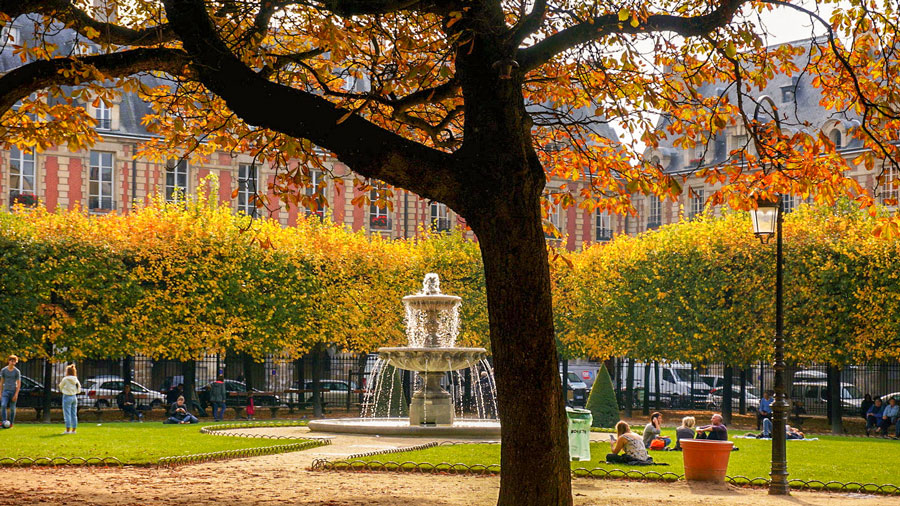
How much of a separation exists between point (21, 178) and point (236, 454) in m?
32.2

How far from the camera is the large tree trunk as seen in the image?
7.89 meters

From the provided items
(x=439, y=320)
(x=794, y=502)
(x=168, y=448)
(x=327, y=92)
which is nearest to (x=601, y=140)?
(x=327, y=92)

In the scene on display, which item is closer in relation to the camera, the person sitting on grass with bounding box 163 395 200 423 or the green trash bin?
the green trash bin

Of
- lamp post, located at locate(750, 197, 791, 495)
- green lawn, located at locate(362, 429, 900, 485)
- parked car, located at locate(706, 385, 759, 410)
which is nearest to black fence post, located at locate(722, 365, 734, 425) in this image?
parked car, located at locate(706, 385, 759, 410)

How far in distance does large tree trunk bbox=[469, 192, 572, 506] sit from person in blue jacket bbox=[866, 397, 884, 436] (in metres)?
22.5

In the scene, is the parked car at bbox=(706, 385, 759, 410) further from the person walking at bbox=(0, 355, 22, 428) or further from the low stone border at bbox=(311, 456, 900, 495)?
the person walking at bbox=(0, 355, 22, 428)

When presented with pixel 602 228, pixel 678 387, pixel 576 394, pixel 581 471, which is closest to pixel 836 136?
pixel 602 228

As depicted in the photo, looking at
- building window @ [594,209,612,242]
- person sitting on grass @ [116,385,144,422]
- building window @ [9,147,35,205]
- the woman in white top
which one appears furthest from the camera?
building window @ [594,209,612,242]

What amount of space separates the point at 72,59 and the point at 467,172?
11.9ft

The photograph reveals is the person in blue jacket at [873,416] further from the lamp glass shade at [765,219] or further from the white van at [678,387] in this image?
the lamp glass shade at [765,219]

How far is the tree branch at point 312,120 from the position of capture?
809 centimetres

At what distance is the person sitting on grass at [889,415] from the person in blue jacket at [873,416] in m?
0.27

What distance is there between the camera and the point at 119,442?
18.6 metres

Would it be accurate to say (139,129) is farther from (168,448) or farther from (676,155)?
(168,448)
